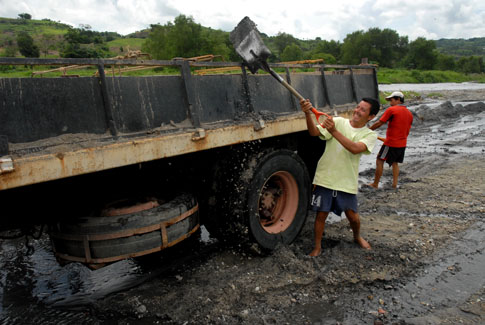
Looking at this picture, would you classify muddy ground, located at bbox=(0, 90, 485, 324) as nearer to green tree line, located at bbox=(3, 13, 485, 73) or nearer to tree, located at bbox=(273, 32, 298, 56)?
green tree line, located at bbox=(3, 13, 485, 73)

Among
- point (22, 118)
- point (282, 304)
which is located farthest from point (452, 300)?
point (22, 118)

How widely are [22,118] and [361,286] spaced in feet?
9.34

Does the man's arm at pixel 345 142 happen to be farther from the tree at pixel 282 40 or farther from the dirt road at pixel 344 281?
the tree at pixel 282 40

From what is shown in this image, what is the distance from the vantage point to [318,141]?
16.4ft

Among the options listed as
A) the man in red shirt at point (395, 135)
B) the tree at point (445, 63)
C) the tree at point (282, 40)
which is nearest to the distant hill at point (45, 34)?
the tree at point (282, 40)

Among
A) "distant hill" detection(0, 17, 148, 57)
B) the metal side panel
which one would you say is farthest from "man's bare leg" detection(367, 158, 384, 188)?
"distant hill" detection(0, 17, 148, 57)

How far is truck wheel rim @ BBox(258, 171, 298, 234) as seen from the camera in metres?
3.72

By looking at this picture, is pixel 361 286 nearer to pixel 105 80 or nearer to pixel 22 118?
pixel 105 80

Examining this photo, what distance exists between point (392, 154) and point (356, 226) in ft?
9.29

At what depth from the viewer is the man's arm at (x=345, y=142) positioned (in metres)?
3.17

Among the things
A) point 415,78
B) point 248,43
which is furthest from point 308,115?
point 415,78

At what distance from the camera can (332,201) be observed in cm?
358

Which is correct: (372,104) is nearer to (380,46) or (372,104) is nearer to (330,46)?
(380,46)

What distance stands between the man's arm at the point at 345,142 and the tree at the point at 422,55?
298ft
